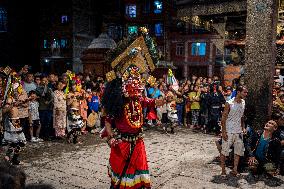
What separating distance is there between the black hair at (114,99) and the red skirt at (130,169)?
1.77ft

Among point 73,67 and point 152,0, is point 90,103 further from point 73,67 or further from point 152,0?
point 152,0

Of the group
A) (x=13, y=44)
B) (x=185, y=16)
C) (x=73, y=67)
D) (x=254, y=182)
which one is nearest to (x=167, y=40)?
(x=73, y=67)

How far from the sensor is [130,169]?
196 inches

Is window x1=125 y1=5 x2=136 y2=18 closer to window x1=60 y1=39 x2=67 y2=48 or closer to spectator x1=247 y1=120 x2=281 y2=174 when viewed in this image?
window x1=60 y1=39 x2=67 y2=48

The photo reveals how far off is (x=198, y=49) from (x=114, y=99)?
122 feet

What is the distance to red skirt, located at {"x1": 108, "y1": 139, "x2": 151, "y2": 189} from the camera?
16.3ft

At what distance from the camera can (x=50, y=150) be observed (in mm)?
9406

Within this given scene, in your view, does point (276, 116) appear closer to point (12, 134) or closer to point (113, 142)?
point (113, 142)

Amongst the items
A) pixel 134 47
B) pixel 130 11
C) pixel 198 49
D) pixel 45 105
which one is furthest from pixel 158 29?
pixel 134 47

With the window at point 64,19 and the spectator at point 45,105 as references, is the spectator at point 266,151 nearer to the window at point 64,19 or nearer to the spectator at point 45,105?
the spectator at point 45,105

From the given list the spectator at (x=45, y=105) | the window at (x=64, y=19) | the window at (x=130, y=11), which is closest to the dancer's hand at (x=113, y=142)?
the spectator at (x=45, y=105)

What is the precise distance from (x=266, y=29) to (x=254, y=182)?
3.59 metres

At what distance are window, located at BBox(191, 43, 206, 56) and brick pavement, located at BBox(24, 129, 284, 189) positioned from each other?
31.7m

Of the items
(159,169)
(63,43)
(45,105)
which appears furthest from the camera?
(63,43)
